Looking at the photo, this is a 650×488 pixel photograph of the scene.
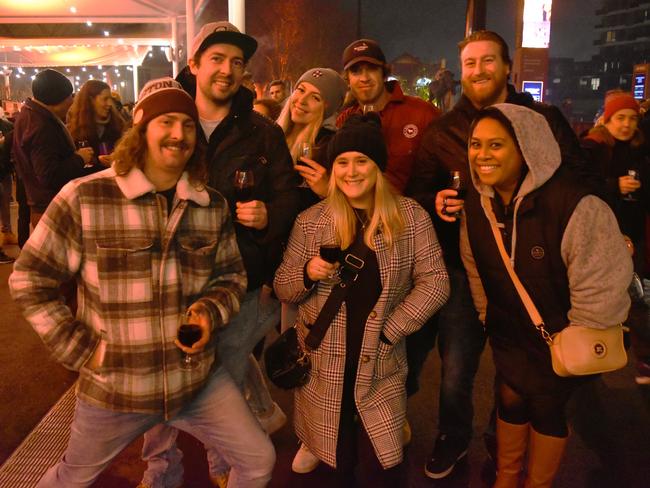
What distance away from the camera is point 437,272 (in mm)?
3301

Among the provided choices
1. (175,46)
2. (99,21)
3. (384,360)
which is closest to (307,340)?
(384,360)

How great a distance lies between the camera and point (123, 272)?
241cm

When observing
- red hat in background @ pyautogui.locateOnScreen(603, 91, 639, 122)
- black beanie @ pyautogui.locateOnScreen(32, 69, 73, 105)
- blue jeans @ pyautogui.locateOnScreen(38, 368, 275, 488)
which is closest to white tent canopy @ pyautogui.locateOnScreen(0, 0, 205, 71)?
black beanie @ pyautogui.locateOnScreen(32, 69, 73, 105)

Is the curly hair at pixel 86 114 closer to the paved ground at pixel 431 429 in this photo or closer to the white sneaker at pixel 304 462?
the paved ground at pixel 431 429

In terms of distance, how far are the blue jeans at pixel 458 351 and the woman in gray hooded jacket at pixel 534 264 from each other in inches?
11.3

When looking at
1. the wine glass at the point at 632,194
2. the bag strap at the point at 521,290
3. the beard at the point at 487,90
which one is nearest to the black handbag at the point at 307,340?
the bag strap at the point at 521,290

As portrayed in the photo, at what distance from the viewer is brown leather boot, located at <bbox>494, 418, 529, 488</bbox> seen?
10.5 feet

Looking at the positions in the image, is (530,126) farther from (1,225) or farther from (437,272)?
(1,225)

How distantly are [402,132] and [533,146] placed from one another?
1444 millimetres

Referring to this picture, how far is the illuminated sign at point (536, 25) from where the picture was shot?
77.5 ft

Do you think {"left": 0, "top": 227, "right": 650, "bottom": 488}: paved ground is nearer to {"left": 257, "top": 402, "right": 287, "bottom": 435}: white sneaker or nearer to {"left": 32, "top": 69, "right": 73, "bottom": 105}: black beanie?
{"left": 257, "top": 402, "right": 287, "bottom": 435}: white sneaker

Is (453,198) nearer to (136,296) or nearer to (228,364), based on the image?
(228,364)

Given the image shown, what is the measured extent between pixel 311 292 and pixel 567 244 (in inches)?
54.2

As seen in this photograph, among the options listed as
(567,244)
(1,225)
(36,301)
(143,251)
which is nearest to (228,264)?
(143,251)
